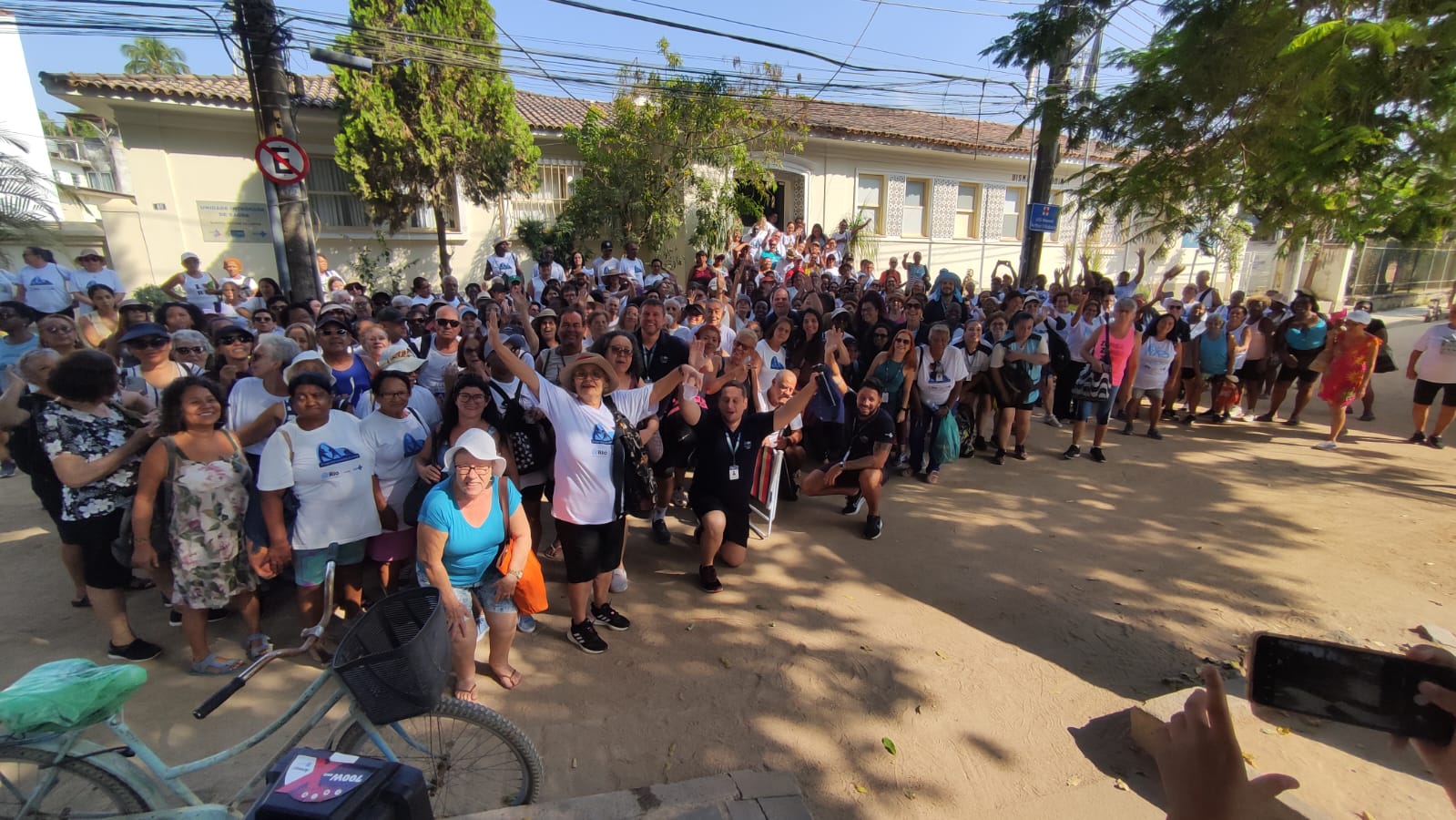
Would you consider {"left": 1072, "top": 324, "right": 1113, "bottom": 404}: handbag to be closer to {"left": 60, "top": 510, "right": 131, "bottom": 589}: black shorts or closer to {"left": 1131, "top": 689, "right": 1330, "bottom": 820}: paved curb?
{"left": 1131, "top": 689, "right": 1330, "bottom": 820}: paved curb

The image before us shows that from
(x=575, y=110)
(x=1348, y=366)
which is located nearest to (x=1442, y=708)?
(x=1348, y=366)

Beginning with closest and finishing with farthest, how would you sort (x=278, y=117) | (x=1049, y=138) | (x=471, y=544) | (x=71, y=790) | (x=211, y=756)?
(x=71, y=790) < (x=211, y=756) < (x=471, y=544) < (x=1049, y=138) < (x=278, y=117)

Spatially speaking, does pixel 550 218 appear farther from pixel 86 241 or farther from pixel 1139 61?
pixel 1139 61

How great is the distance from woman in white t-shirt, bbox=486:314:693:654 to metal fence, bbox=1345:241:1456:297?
25548 mm

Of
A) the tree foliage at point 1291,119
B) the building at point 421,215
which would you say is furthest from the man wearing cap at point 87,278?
the tree foliage at point 1291,119

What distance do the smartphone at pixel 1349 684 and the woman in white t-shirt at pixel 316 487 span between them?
365 cm

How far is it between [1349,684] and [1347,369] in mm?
8748

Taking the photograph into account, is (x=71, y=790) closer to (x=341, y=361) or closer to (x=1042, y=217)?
(x=341, y=361)

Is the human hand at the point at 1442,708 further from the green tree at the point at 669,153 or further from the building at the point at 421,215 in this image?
the green tree at the point at 669,153

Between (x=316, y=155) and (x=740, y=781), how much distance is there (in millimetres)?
14822

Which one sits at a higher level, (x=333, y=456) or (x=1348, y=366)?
(x=333, y=456)

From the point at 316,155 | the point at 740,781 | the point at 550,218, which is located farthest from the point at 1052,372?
the point at 316,155

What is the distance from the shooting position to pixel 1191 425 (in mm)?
8523

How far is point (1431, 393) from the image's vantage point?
772 cm
